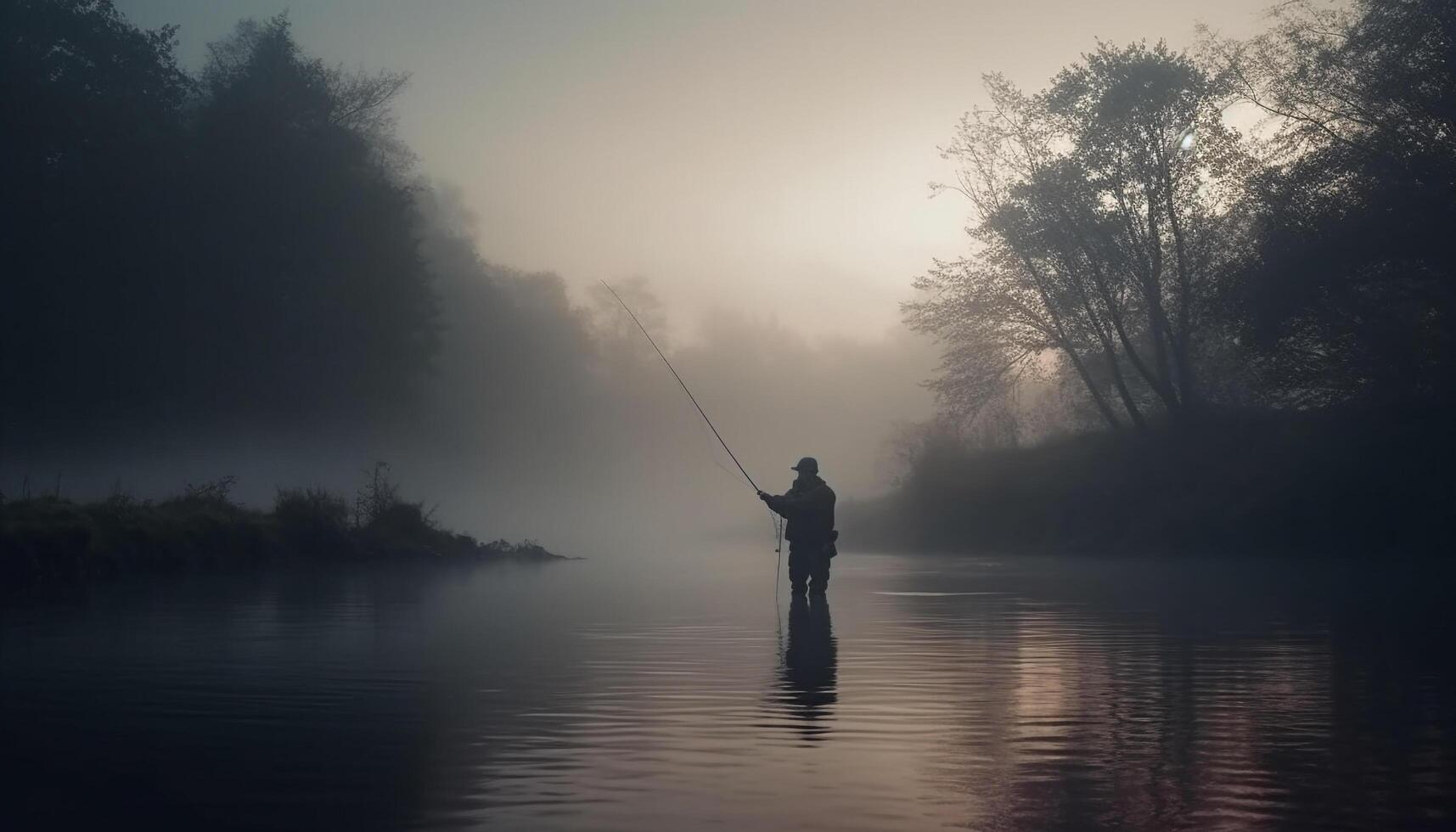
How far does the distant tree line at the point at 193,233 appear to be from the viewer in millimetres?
34625

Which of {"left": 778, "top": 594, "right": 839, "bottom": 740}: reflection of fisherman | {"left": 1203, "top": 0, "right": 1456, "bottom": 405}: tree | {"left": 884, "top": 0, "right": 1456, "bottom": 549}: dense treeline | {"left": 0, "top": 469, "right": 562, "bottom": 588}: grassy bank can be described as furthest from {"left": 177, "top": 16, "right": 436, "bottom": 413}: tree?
{"left": 778, "top": 594, "right": 839, "bottom": 740}: reflection of fisherman

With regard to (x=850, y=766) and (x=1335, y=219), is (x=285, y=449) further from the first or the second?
(x=850, y=766)

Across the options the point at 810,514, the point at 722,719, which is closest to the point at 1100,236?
the point at 810,514

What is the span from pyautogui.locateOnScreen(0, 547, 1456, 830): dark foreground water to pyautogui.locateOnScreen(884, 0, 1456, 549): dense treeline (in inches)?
570

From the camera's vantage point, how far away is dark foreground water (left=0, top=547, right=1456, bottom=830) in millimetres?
5180

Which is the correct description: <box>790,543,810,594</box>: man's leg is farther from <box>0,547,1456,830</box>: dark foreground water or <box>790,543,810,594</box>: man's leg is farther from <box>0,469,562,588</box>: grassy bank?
<box>0,469,562,588</box>: grassy bank

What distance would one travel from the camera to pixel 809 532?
59.6ft

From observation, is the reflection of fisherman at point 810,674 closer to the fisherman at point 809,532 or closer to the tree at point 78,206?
the fisherman at point 809,532

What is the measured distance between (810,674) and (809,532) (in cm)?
866

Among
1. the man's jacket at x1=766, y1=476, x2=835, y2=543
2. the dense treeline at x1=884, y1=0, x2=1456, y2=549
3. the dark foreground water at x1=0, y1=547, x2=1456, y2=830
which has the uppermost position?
the dense treeline at x1=884, y1=0, x2=1456, y2=549

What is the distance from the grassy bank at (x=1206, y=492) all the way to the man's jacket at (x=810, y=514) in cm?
1704

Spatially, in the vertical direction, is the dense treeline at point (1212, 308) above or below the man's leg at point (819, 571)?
above

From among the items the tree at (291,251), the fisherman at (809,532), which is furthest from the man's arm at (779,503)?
the tree at (291,251)

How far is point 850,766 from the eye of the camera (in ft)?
19.7
